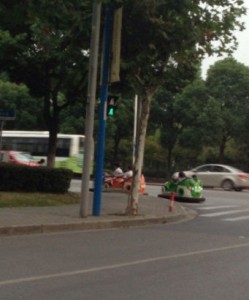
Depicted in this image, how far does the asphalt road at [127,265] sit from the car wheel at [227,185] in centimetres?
1993

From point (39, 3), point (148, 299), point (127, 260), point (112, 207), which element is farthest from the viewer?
point (112, 207)

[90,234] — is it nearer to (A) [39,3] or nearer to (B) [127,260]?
(B) [127,260]

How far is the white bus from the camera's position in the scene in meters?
46.3

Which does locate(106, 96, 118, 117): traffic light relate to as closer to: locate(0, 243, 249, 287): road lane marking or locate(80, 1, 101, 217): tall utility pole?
locate(80, 1, 101, 217): tall utility pole

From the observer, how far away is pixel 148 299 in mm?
7293

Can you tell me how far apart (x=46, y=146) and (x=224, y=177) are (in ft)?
53.8

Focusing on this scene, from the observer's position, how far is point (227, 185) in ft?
116

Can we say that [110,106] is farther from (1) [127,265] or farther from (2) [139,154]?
(1) [127,265]

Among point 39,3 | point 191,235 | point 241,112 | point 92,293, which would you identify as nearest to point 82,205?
point 191,235

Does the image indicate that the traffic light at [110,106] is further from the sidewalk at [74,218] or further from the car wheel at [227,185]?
the car wheel at [227,185]

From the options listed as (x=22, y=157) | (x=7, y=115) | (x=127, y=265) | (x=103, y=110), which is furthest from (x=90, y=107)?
(x=22, y=157)

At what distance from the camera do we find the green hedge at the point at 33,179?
19094mm

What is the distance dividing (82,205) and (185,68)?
522 centimetres

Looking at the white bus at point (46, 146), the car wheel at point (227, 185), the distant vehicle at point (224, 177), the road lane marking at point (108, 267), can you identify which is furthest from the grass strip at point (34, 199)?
the white bus at point (46, 146)
